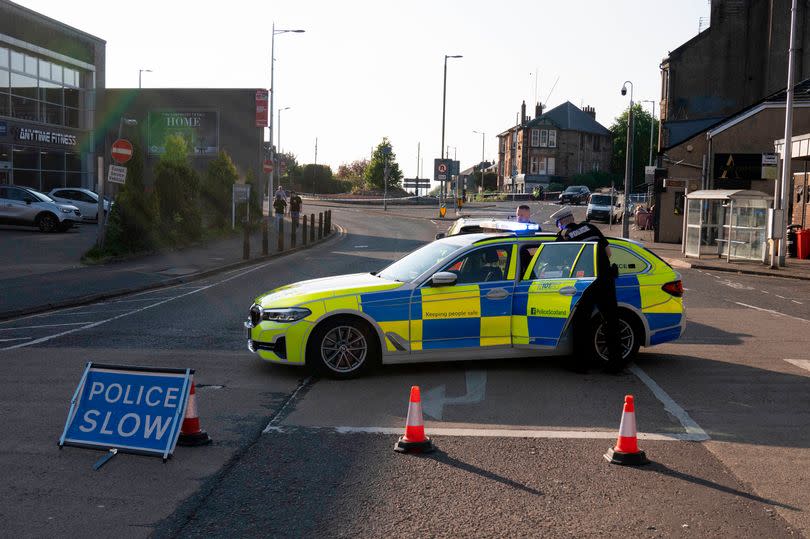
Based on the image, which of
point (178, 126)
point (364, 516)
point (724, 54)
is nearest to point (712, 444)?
point (364, 516)

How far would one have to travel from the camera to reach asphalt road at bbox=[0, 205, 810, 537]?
17.2 feet

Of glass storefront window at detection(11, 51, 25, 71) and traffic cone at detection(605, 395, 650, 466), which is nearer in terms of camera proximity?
traffic cone at detection(605, 395, 650, 466)

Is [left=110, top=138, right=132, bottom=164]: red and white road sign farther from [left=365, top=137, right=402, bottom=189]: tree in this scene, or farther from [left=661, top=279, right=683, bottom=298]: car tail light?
[left=365, top=137, right=402, bottom=189]: tree

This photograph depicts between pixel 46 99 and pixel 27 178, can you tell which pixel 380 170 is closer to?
pixel 46 99

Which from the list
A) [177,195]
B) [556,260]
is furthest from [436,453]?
[177,195]

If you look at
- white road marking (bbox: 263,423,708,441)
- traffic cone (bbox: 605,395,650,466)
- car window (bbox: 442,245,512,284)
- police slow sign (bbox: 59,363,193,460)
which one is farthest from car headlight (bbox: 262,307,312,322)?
traffic cone (bbox: 605,395,650,466)

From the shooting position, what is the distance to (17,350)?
1120 cm

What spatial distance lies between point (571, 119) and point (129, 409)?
114 metres

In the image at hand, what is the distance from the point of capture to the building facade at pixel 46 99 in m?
41.9

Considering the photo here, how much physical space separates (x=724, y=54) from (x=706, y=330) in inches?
1710

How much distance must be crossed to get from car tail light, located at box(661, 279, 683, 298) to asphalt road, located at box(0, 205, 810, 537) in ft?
2.73

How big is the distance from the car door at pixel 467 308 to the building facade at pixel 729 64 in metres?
44.5

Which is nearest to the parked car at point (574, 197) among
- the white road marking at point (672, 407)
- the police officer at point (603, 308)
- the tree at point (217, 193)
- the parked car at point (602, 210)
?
the parked car at point (602, 210)

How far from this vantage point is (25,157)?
4341 centimetres
